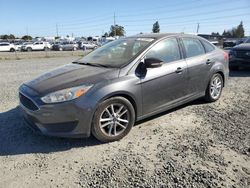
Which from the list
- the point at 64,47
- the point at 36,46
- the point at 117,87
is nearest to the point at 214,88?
the point at 117,87

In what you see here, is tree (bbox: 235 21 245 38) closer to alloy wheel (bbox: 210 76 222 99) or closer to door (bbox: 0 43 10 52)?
door (bbox: 0 43 10 52)

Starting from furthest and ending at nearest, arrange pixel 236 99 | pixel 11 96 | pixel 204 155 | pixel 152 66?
pixel 11 96 → pixel 236 99 → pixel 152 66 → pixel 204 155

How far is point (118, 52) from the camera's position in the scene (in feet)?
16.0

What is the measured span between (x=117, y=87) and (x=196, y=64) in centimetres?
203

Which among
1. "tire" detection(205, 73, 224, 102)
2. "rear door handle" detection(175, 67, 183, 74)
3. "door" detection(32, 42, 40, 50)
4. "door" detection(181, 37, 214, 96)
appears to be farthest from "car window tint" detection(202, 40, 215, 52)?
"door" detection(32, 42, 40, 50)

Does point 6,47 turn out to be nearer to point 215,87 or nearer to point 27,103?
point 215,87

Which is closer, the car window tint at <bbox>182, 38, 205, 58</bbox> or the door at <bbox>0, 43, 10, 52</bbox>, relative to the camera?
the car window tint at <bbox>182, 38, 205, 58</bbox>

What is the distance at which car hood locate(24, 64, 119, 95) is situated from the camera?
3873mm

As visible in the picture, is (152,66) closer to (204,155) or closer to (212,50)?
(204,155)

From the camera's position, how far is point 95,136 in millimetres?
3965

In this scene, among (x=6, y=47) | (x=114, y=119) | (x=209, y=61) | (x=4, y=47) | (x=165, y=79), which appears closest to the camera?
(x=114, y=119)

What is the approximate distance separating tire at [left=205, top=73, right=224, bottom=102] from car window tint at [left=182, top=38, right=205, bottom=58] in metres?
0.67

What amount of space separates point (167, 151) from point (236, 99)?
3321 mm

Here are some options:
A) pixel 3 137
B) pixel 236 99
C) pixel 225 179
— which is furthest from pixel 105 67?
pixel 236 99
